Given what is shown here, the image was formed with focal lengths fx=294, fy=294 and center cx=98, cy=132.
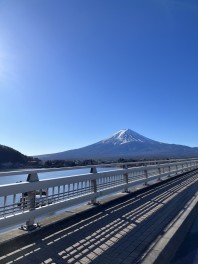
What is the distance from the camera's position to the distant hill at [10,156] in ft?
147

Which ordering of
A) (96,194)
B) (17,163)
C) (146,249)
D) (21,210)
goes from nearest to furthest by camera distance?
(146,249) → (21,210) → (96,194) → (17,163)

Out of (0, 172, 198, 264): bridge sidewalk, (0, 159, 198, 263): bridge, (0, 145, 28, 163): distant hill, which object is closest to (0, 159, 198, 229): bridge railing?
(0, 159, 198, 263): bridge

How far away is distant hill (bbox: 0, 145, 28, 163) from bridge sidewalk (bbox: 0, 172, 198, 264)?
38006 millimetres

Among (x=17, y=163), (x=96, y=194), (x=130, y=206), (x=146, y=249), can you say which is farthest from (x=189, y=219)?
(x=17, y=163)

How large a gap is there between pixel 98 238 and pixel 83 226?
105 cm

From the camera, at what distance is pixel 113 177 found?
36.7 ft

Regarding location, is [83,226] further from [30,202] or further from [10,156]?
[10,156]

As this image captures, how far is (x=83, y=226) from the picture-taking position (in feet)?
22.7

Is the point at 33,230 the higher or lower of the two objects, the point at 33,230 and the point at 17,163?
the lower

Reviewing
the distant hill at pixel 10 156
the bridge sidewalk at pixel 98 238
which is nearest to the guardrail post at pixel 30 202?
Answer: the bridge sidewalk at pixel 98 238

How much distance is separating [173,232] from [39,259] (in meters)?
3.12

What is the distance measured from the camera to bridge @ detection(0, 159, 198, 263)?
5.00m

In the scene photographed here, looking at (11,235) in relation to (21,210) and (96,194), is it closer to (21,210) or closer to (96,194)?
(21,210)

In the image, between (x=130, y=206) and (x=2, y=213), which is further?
(x=130, y=206)
